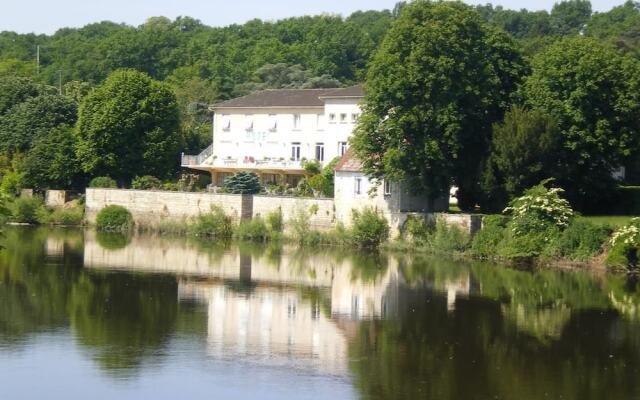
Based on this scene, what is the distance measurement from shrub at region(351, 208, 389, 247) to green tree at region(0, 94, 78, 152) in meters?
24.6

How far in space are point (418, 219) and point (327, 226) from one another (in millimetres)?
5626

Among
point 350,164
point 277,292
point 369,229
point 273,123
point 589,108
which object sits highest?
point 273,123

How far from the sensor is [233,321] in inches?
1378

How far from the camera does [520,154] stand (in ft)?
171

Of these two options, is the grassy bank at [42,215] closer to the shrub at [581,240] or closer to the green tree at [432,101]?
the green tree at [432,101]

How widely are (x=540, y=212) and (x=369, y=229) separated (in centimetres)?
897

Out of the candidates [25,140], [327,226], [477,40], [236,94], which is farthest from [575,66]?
[236,94]

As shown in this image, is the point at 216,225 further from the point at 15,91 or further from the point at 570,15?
the point at 570,15

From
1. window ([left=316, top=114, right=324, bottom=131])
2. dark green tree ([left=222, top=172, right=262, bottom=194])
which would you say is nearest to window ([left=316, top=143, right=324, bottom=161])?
window ([left=316, top=114, right=324, bottom=131])

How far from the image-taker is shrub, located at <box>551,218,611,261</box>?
49156 mm

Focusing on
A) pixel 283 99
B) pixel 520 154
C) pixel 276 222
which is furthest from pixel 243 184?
pixel 520 154

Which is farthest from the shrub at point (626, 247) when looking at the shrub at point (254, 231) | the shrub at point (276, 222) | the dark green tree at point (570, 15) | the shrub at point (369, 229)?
the dark green tree at point (570, 15)

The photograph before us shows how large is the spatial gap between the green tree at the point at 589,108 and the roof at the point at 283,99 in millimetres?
20816

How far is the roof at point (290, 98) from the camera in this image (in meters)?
71.1
